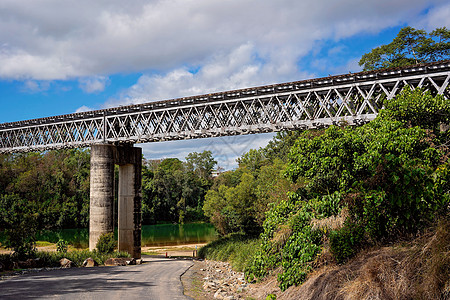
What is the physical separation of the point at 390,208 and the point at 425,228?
3.89 ft

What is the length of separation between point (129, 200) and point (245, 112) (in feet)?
45.9

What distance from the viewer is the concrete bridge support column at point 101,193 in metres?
32.0

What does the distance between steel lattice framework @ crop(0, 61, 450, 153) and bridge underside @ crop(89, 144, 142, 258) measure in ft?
5.45

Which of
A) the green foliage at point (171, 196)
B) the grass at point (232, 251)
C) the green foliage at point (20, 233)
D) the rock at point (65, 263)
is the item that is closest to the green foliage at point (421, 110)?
the grass at point (232, 251)

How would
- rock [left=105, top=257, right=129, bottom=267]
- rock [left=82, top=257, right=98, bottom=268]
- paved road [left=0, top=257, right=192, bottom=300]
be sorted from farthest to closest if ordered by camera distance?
rock [left=105, top=257, right=129, bottom=267] → rock [left=82, top=257, right=98, bottom=268] → paved road [left=0, top=257, right=192, bottom=300]

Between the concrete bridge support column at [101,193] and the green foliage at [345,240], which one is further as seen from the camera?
the concrete bridge support column at [101,193]

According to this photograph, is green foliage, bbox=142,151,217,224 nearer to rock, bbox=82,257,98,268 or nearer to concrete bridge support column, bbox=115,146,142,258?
concrete bridge support column, bbox=115,146,142,258

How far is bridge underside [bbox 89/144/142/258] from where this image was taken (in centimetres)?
3212

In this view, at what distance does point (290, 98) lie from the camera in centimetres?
2600

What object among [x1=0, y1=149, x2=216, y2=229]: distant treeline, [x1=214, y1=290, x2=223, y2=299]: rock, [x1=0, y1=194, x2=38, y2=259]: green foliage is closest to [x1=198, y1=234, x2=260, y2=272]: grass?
[x1=214, y1=290, x2=223, y2=299]: rock

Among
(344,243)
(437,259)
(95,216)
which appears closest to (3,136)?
(95,216)

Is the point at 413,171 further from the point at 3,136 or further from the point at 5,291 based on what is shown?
the point at 3,136

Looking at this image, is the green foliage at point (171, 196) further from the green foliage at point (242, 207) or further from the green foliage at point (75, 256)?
the green foliage at point (75, 256)

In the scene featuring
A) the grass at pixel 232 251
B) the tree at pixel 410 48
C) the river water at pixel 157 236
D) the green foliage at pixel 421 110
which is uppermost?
the tree at pixel 410 48
